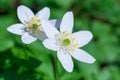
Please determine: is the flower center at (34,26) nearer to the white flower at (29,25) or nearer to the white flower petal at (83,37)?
the white flower at (29,25)

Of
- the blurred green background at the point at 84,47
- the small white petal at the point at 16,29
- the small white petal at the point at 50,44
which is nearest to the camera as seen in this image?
the small white petal at the point at 50,44

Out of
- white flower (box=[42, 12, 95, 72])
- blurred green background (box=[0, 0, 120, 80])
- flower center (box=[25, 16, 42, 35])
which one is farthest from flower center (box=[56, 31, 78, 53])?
blurred green background (box=[0, 0, 120, 80])

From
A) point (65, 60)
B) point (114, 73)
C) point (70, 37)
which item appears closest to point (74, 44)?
point (70, 37)

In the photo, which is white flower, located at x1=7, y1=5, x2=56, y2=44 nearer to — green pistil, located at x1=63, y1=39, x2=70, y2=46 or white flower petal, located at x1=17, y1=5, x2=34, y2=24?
white flower petal, located at x1=17, y1=5, x2=34, y2=24

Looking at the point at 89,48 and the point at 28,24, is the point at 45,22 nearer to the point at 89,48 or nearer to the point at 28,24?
the point at 28,24

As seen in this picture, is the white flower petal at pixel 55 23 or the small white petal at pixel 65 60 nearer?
the small white petal at pixel 65 60

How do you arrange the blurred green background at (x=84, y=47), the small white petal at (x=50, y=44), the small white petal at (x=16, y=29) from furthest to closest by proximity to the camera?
the blurred green background at (x=84, y=47) < the small white petal at (x=16, y=29) < the small white petal at (x=50, y=44)

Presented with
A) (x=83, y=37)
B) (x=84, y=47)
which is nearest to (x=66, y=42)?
(x=83, y=37)

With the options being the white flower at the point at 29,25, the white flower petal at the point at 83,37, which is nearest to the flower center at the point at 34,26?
the white flower at the point at 29,25
